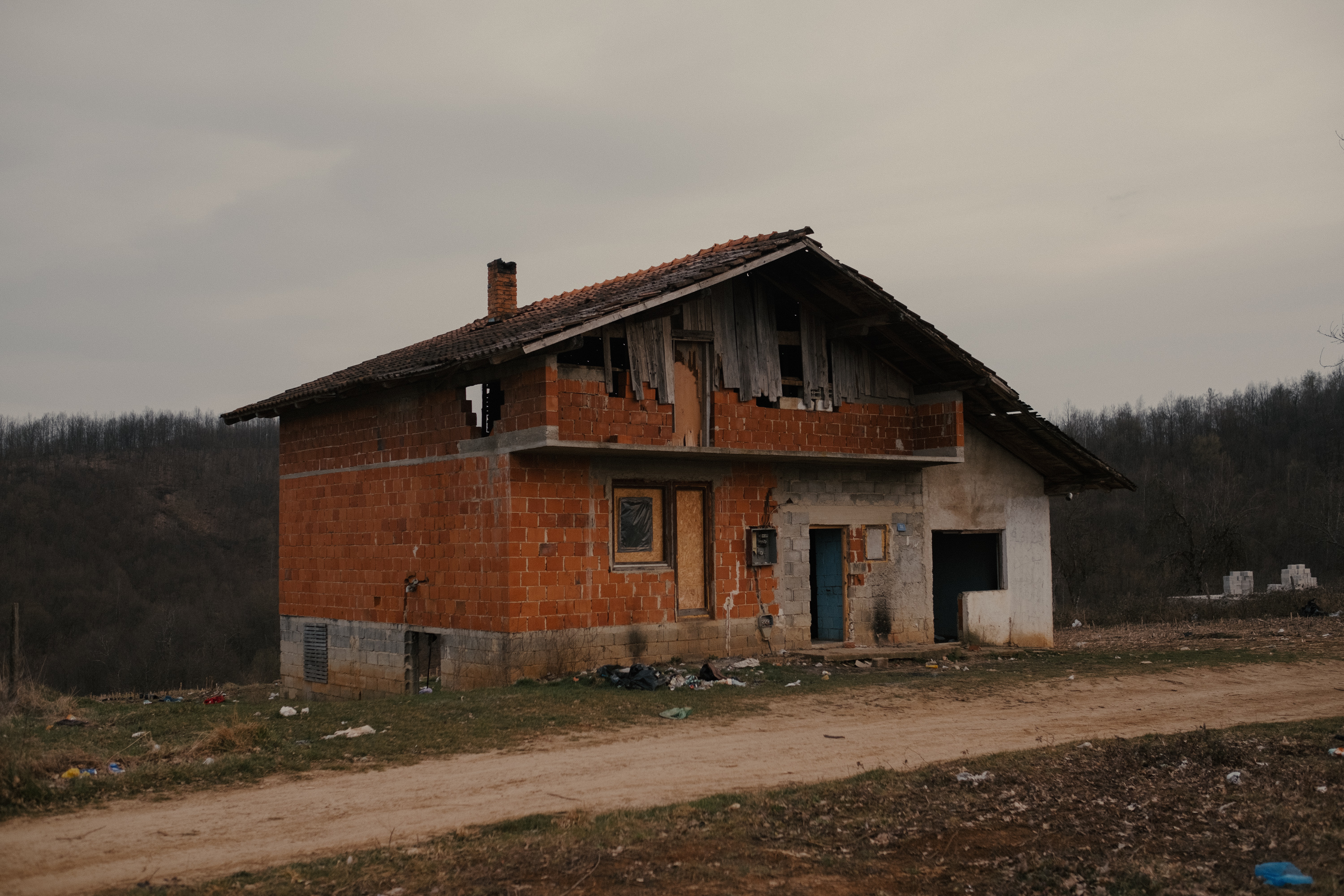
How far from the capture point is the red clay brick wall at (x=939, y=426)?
17.9m

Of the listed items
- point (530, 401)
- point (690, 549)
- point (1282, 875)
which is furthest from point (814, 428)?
point (1282, 875)

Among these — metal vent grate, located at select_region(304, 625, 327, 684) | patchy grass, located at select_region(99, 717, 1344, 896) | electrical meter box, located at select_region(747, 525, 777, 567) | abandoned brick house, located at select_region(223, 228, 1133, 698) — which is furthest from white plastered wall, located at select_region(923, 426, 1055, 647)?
patchy grass, located at select_region(99, 717, 1344, 896)

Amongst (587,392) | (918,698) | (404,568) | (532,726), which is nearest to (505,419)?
(587,392)

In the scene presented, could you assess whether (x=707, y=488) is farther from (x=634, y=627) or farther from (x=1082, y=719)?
(x=1082, y=719)

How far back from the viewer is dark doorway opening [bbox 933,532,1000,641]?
22.0m

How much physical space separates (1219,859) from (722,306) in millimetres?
11334

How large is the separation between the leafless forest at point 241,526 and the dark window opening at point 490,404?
21356 millimetres

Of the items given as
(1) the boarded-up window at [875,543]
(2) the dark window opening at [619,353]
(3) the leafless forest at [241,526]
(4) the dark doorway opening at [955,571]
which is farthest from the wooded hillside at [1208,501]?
(2) the dark window opening at [619,353]

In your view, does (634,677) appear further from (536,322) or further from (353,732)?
(536,322)

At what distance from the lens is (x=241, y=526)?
7550cm

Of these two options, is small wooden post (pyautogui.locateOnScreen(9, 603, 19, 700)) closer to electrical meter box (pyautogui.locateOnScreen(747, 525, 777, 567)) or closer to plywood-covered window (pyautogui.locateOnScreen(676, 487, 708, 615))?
plywood-covered window (pyautogui.locateOnScreen(676, 487, 708, 615))

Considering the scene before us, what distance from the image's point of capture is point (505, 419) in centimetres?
1466

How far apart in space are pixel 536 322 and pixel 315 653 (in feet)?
23.9

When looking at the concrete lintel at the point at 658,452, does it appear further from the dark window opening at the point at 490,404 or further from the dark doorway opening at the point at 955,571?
the dark doorway opening at the point at 955,571
